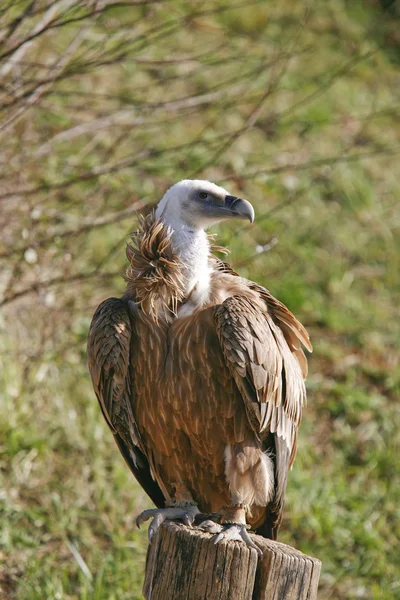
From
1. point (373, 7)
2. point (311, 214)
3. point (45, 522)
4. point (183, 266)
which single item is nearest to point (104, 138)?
point (311, 214)

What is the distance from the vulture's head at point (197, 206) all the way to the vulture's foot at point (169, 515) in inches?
43.8

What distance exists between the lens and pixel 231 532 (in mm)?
2943

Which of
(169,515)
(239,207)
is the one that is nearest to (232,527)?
(169,515)

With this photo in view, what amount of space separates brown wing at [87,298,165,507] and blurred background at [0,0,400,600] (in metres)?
0.41

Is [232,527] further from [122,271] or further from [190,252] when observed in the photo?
[122,271]

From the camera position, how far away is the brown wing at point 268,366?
10.7 ft

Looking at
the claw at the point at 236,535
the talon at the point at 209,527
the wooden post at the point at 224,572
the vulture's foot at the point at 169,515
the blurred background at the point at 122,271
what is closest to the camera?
the wooden post at the point at 224,572

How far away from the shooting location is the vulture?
3340 mm

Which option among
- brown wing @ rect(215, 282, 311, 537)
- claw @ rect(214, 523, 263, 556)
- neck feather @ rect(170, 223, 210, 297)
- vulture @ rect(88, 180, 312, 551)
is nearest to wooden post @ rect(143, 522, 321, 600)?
claw @ rect(214, 523, 263, 556)

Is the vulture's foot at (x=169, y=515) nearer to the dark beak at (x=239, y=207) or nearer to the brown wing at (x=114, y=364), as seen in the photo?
the brown wing at (x=114, y=364)

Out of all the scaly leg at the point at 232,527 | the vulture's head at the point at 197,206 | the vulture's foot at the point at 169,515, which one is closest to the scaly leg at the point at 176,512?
the vulture's foot at the point at 169,515

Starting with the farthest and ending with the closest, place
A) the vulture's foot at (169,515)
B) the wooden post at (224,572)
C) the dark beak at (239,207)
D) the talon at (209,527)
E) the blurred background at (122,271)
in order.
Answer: the blurred background at (122,271), the dark beak at (239,207), the vulture's foot at (169,515), the talon at (209,527), the wooden post at (224,572)

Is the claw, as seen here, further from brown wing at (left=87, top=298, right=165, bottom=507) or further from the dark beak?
the dark beak

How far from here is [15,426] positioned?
16.5 feet
